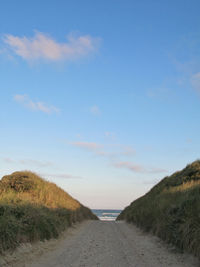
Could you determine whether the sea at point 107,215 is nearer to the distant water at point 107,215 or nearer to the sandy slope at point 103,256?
the distant water at point 107,215

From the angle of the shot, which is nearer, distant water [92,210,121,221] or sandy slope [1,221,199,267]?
sandy slope [1,221,199,267]

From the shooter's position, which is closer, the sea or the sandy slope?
the sandy slope

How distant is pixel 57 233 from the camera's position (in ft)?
36.7

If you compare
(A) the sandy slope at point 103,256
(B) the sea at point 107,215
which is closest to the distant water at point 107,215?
(B) the sea at point 107,215

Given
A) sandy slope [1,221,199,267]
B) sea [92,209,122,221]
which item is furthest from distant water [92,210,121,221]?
sandy slope [1,221,199,267]

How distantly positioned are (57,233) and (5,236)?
13.6 ft

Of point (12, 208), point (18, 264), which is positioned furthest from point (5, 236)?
point (12, 208)

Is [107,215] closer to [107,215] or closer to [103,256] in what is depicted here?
[107,215]

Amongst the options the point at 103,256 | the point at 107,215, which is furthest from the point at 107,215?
the point at 103,256

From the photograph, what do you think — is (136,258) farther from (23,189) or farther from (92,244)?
(23,189)

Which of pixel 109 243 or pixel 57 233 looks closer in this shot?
pixel 109 243

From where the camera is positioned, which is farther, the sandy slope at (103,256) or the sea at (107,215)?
the sea at (107,215)

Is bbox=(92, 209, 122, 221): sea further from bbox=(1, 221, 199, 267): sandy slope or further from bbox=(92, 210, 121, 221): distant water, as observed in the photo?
bbox=(1, 221, 199, 267): sandy slope

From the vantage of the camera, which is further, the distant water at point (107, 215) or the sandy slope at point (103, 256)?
the distant water at point (107, 215)
